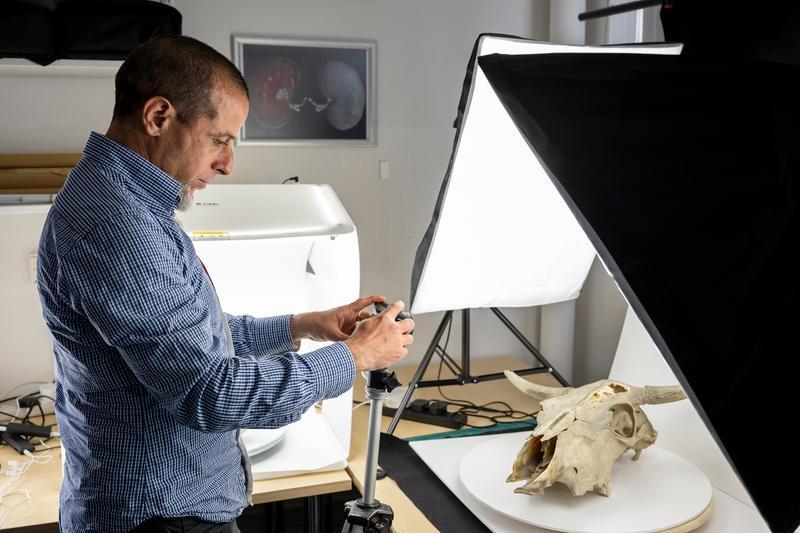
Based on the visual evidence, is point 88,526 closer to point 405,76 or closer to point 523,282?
point 523,282

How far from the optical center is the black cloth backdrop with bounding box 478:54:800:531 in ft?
1.87

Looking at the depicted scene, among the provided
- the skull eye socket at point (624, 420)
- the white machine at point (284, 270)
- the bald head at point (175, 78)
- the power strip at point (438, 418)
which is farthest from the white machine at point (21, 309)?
the skull eye socket at point (624, 420)

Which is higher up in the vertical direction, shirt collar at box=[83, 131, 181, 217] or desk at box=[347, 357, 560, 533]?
shirt collar at box=[83, 131, 181, 217]

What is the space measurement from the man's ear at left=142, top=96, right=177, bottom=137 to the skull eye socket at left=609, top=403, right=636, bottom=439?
99 centimetres

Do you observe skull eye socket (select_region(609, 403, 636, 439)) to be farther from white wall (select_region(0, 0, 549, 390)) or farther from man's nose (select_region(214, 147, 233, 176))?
white wall (select_region(0, 0, 549, 390))

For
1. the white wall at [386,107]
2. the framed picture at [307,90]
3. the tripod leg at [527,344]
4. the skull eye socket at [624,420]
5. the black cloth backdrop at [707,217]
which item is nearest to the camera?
the black cloth backdrop at [707,217]

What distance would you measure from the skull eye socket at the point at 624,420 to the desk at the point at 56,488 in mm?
608

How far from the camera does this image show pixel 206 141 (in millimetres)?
1090

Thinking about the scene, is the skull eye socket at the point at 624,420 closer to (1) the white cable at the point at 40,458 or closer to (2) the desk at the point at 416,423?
(2) the desk at the point at 416,423

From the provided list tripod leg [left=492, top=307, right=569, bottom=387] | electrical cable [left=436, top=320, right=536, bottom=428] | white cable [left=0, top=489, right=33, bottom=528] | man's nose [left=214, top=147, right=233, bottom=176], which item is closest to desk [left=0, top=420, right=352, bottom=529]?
white cable [left=0, top=489, right=33, bottom=528]

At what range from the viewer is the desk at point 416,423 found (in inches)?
60.9

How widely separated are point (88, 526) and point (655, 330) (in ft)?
2.95

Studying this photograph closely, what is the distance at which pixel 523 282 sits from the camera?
6.77 ft

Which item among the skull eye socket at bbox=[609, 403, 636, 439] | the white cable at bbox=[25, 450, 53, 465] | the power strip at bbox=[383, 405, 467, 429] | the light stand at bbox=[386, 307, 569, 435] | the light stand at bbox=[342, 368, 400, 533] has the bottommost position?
the power strip at bbox=[383, 405, 467, 429]
